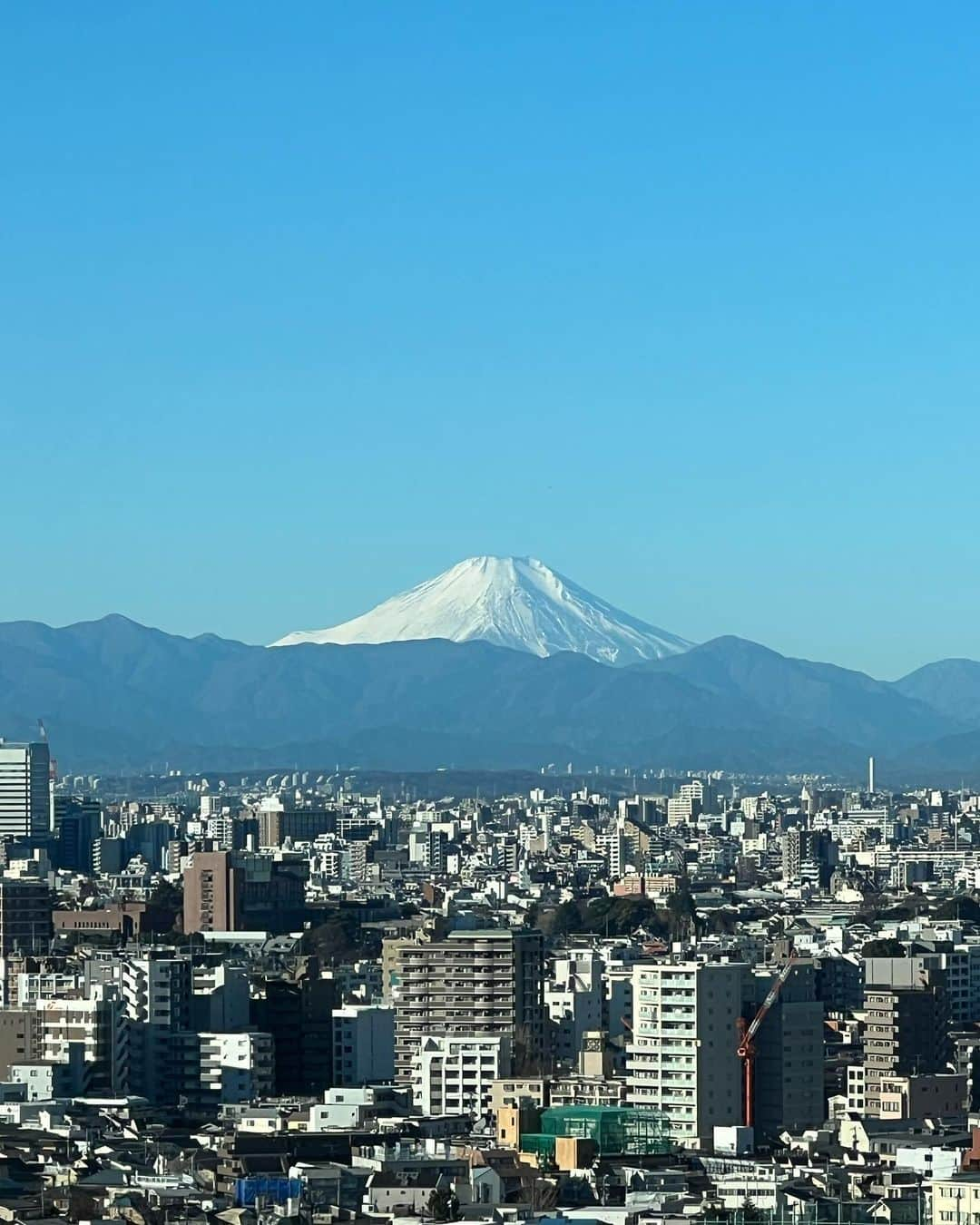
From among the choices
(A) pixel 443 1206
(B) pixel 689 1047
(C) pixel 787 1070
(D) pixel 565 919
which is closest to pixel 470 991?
(B) pixel 689 1047

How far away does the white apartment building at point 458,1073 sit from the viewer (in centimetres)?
3706

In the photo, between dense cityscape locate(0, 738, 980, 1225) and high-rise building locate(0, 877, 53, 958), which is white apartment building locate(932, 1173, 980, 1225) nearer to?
dense cityscape locate(0, 738, 980, 1225)

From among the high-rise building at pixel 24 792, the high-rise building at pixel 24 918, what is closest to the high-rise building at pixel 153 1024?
the high-rise building at pixel 24 918

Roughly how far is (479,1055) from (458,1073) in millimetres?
362

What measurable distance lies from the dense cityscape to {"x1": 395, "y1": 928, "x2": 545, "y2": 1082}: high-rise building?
4 cm

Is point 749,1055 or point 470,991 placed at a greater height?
point 470,991

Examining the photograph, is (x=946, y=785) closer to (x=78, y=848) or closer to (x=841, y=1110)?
(x=78, y=848)

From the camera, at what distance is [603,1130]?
32031 mm

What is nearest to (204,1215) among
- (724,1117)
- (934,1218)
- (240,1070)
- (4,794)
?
(934,1218)

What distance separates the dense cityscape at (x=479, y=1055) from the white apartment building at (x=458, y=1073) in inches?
1.7

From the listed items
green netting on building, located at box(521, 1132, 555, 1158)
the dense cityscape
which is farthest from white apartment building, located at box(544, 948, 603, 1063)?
green netting on building, located at box(521, 1132, 555, 1158)

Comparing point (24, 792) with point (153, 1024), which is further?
point (24, 792)

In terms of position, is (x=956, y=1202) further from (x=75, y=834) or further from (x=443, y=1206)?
(x=75, y=834)

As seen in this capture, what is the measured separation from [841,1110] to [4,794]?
2629 inches
